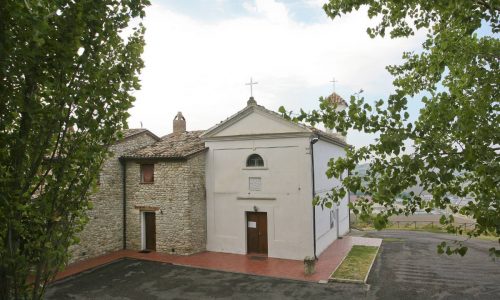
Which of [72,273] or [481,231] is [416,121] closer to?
[481,231]

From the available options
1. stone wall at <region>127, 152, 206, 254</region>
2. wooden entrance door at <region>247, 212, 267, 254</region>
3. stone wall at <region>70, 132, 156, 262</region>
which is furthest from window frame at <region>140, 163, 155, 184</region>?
wooden entrance door at <region>247, 212, 267, 254</region>

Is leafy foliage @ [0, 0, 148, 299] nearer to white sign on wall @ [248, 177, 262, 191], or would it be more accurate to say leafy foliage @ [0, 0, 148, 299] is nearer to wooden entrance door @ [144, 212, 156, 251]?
white sign on wall @ [248, 177, 262, 191]

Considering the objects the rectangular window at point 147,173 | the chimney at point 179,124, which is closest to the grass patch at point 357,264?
the rectangular window at point 147,173

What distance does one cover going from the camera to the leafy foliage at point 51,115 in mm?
3385

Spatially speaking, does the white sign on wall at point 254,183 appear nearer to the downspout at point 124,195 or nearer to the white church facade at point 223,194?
the white church facade at point 223,194

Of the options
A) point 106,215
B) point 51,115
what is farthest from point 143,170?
point 51,115

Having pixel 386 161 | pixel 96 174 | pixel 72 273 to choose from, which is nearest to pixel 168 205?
pixel 72 273

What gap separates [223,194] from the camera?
17672mm

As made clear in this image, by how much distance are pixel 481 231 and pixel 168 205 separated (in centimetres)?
1507

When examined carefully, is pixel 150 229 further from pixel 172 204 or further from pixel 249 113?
pixel 249 113

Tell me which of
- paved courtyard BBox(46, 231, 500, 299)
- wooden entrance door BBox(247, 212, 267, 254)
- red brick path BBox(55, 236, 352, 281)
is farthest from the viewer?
wooden entrance door BBox(247, 212, 267, 254)

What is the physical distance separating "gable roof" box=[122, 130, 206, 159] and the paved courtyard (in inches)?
207

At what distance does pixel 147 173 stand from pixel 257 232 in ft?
21.8

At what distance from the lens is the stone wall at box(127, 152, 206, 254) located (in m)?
16.8
